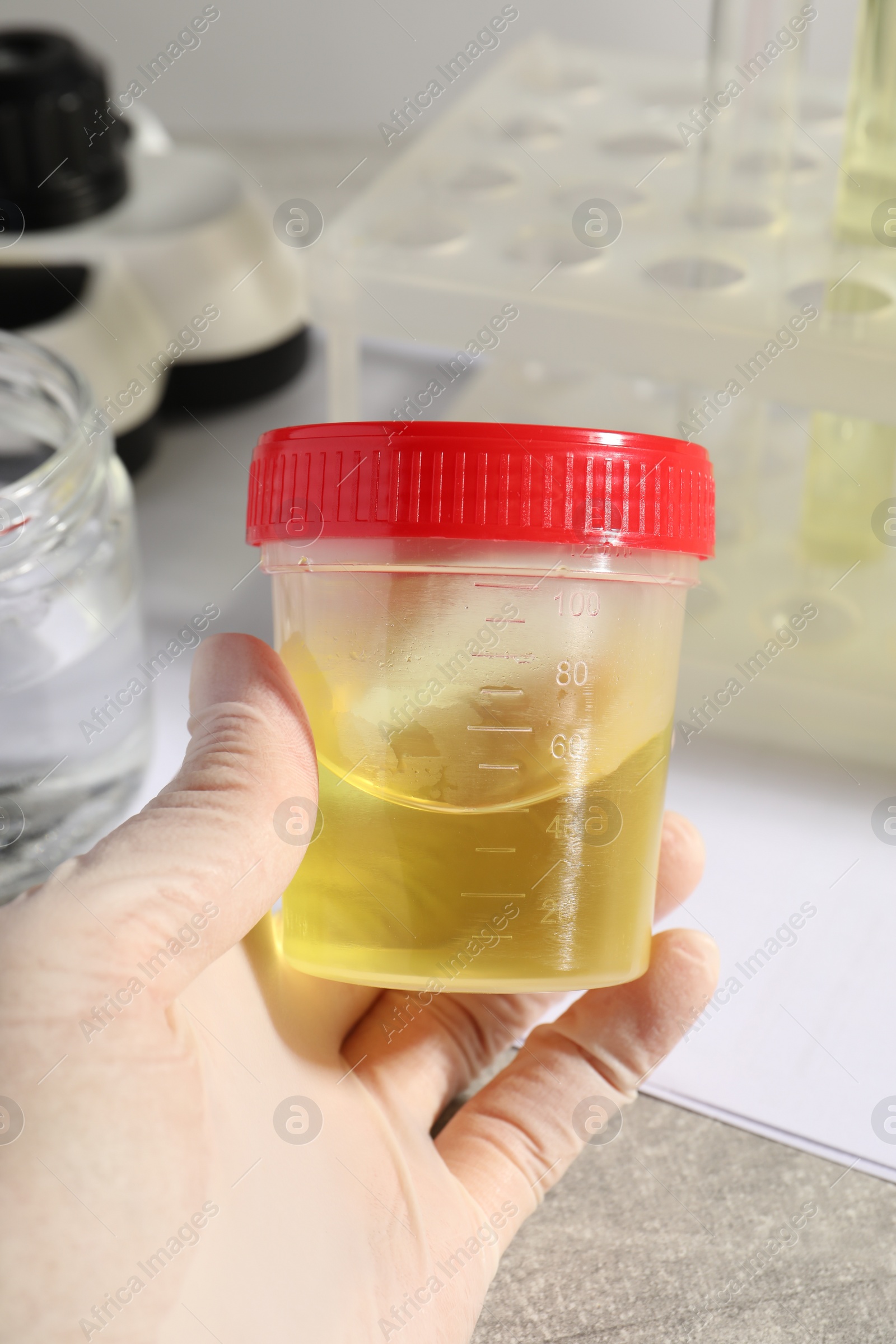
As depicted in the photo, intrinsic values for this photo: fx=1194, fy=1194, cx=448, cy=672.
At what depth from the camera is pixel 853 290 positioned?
0.57 meters

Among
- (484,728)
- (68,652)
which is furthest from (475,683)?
(68,652)

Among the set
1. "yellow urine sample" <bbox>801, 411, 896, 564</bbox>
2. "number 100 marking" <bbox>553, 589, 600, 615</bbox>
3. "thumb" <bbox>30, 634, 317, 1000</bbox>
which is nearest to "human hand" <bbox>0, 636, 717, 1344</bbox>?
"thumb" <bbox>30, 634, 317, 1000</bbox>

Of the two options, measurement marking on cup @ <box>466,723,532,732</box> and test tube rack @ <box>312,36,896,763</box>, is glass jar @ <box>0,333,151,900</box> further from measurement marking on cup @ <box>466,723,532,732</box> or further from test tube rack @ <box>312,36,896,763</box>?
measurement marking on cup @ <box>466,723,532,732</box>

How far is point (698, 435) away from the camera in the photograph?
812mm

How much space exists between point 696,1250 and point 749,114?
0.57 meters

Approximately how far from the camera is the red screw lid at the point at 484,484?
36 centimetres

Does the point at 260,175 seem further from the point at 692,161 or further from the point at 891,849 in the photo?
the point at 891,849

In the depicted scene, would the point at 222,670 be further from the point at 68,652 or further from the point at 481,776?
the point at 68,652

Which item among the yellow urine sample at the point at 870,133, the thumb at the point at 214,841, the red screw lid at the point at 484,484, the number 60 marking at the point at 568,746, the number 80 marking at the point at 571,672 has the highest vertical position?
the yellow urine sample at the point at 870,133

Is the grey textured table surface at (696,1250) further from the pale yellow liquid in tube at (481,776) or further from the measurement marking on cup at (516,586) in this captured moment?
the measurement marking on cup at (516,586)

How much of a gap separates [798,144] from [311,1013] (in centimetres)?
55

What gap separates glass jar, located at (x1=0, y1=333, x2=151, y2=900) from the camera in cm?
57

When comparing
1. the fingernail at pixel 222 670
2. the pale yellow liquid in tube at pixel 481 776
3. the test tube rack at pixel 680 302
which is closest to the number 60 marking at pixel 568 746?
the pale yellow liquid in tube at pixel 481 776

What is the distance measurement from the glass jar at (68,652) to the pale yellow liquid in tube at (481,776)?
0.68ft
